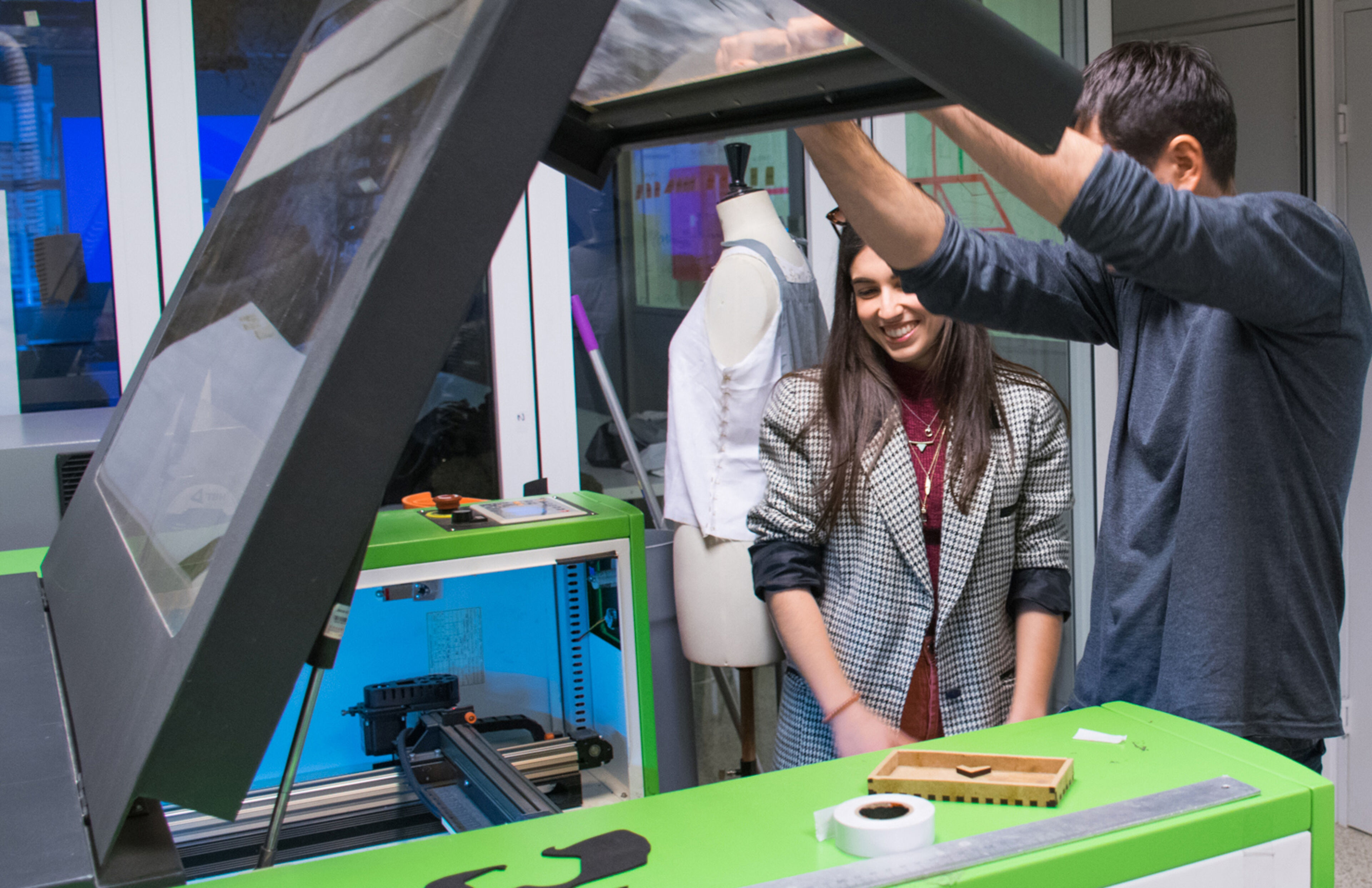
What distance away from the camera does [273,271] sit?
25.2 inches

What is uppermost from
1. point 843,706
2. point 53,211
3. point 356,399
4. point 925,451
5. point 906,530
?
point 53,211

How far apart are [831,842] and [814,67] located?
51 cm

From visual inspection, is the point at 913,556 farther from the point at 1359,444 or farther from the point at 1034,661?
the point at 1359,444

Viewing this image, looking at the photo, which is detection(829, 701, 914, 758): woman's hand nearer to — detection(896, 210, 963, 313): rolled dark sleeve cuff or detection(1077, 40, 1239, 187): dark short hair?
detection(896, 210, 963, 313): rolled dark sleeve cuff

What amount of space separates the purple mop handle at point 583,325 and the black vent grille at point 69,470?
51.3 inches

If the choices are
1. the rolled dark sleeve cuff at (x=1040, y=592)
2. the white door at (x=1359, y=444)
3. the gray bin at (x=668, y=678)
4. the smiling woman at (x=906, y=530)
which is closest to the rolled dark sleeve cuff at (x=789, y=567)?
the smiling woman at (x=906, y=530)

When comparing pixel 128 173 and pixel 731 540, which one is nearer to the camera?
pixel 731 540

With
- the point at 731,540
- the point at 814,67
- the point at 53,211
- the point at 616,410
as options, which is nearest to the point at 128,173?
the point at 53,211

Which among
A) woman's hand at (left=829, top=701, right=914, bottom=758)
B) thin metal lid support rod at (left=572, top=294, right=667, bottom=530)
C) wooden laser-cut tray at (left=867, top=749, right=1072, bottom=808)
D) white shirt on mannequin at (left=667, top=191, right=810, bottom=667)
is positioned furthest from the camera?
thin metal lid support rod at (left=572, top=294, right=667, bottom=530)

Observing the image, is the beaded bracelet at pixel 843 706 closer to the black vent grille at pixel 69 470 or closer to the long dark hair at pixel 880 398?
the long dark hair at pixel 880 398

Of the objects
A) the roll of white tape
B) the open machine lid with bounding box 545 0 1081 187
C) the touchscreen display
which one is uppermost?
the open machine lid with bounding box 545 0 1081 187

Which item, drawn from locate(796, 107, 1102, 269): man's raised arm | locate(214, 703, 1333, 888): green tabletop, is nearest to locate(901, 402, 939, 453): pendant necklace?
locate(796, 107, 1102, 269): man's raised arm

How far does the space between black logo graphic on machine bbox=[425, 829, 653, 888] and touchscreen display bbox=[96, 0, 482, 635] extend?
0.88 ft

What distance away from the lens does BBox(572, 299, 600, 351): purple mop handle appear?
2803 mm
